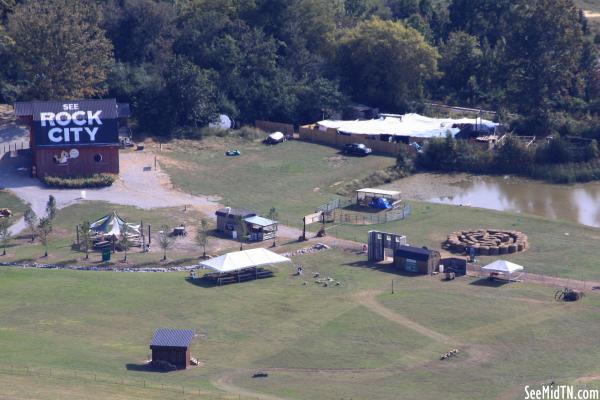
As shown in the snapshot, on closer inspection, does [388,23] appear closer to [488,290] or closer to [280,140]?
[280,140]

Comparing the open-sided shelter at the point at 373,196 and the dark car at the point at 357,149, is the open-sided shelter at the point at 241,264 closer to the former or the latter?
the open-sided shelter at the point at 373,196

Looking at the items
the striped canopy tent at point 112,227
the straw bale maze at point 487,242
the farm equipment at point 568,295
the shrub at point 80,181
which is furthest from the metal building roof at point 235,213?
the farm equipment at point 568,295

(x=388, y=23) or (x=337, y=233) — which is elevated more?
(x=388, y=23)

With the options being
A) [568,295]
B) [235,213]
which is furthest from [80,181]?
[568,295]

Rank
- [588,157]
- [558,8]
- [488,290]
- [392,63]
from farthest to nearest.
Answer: [392,63]
[558,8]
[588,157]
[488,290]

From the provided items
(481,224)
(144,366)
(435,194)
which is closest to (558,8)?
(435,194)
